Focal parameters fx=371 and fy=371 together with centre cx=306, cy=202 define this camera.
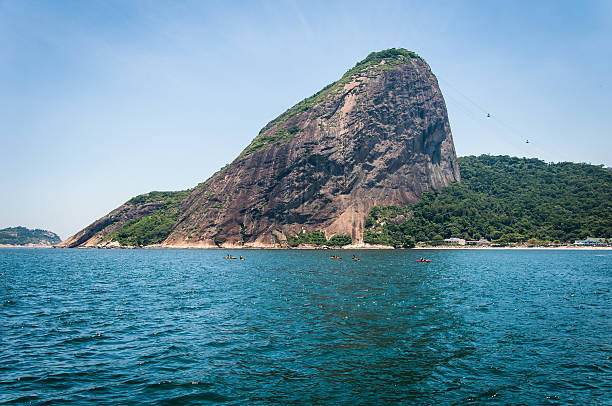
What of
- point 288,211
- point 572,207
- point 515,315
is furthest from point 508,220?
point 515,315

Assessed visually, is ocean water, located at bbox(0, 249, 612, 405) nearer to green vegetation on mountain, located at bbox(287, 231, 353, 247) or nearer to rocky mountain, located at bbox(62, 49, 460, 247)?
green vegetation on mountain, located at bbox(287, 231, 353, 247)

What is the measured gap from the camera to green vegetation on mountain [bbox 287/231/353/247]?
528ft

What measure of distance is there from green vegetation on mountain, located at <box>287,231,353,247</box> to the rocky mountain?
1090 mm

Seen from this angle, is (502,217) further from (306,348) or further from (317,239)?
(306,348)

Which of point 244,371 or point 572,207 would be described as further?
point 572,207

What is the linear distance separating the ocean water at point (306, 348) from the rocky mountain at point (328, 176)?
13077 centimetres

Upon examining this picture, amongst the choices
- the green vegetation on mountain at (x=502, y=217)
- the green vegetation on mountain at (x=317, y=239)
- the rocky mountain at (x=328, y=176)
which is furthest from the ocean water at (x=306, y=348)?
the rocky mountain at (x=328, y=176)

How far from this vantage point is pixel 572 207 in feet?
552

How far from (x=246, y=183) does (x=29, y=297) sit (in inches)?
5731

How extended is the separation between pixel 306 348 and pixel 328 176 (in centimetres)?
15632

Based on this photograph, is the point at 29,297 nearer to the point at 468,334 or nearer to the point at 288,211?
the point at 468,334

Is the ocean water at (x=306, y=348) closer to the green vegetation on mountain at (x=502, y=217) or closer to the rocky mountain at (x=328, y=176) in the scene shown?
the green vegetation on mountain at (x=502, y=217)

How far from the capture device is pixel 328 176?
174m

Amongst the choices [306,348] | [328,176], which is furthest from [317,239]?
[306,348]
